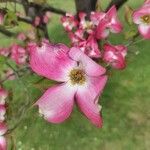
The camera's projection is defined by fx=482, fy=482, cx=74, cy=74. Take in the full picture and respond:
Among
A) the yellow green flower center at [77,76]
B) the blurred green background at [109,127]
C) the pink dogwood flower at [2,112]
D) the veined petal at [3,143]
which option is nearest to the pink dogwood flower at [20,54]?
the blurred green background at [109,127]

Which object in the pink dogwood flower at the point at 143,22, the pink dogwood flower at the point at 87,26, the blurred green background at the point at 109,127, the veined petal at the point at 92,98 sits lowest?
the blurred green background at the point at 109,127

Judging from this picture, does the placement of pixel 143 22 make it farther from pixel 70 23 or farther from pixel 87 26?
pixel 70 23

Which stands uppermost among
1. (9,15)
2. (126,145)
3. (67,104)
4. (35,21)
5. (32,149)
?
(67,104)

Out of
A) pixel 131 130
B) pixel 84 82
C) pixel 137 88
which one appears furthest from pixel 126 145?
pixel 84 82

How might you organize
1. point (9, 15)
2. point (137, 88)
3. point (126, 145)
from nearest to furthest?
point (9, 15), point (126, 145), point (137, 88)

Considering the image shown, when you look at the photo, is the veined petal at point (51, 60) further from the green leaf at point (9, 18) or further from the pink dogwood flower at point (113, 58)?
the green leaf at point (9, 18)

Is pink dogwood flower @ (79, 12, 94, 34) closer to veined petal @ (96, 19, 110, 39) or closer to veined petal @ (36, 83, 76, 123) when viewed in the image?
veined petal @ (96, 19, 110, 39)

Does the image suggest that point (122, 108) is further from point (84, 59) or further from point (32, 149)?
point (84, 59)
